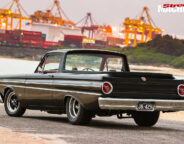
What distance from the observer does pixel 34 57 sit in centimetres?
16975

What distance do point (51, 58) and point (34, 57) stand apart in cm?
16194

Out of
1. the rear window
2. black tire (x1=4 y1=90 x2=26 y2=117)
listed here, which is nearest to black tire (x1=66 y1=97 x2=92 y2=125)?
the rear window

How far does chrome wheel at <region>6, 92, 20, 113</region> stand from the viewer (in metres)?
10.0

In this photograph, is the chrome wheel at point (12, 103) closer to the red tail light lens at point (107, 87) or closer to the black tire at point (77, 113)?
the black tire at point (77, 113)

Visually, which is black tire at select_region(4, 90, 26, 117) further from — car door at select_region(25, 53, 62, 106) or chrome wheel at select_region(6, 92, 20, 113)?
car door at select_region(25, 53, 62, 106)

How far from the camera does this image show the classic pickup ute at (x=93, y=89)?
7.43m

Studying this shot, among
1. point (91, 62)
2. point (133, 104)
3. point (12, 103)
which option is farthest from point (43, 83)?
point (133, 104)

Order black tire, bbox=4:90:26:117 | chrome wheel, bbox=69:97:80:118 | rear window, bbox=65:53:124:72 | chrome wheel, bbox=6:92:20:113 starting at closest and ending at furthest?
chrome wheel, bbox=69:97:80:118
rear window, bbox=65:53:124:72
black tire, bbox=4:90:26:117
chrome wheel, bbox=6:92:20:113

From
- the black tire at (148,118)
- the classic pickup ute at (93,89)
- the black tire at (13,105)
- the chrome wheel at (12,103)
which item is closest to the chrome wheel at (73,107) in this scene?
the classic pickup ute at (93,89)

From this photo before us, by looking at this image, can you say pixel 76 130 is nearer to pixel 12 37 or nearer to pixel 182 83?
pixel 182 83

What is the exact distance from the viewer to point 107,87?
736 cm

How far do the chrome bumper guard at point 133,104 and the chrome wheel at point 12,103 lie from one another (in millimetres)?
3302

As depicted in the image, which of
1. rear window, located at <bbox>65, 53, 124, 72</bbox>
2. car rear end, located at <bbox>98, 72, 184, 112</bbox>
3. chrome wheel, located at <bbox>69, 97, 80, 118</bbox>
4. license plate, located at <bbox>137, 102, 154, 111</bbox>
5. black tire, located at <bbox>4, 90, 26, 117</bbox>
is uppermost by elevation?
rear window, located at <bbox>65, 53, 124, 72</bbox>

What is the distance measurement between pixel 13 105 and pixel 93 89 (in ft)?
10.8
